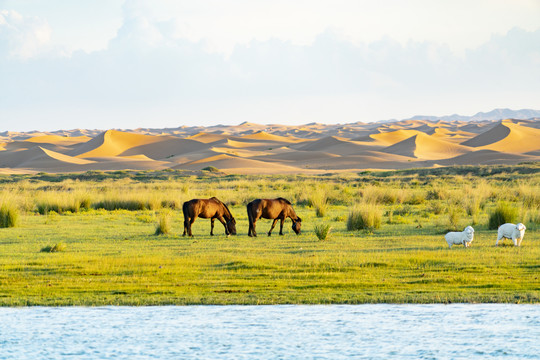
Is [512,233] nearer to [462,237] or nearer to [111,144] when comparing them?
[462,237]

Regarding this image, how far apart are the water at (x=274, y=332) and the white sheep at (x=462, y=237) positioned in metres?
5.61

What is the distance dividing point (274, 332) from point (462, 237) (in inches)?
313

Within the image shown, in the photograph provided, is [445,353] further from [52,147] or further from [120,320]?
[52,147]

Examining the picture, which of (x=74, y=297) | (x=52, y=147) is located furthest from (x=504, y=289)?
(x=52, y=147)

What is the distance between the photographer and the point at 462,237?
14938 millimetres

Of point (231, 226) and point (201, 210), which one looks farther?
point (231, 226)

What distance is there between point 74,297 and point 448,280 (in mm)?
5618

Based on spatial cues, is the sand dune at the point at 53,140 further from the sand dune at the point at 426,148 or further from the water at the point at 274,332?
the water at the point at 274,332

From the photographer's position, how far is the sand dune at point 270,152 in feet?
300

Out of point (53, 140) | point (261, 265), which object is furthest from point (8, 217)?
point (53, 140)

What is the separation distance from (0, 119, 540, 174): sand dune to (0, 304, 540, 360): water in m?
71.4

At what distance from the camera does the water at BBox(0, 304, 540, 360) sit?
23.5ft

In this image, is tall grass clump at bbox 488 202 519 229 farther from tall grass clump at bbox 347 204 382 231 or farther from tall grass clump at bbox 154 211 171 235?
tall grass clump at bbox 154 211 171 235

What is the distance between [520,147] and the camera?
11231 cm
